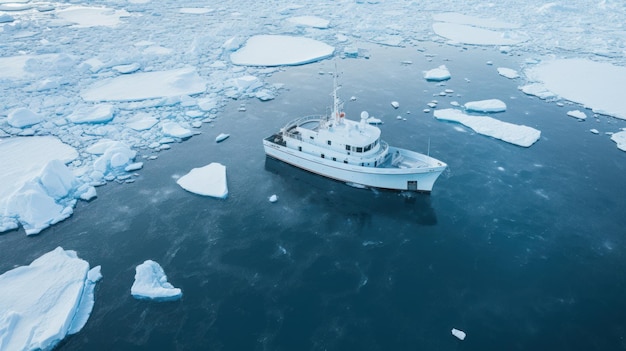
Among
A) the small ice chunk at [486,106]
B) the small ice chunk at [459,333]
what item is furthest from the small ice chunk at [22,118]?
the small ice chunk at [486,106]

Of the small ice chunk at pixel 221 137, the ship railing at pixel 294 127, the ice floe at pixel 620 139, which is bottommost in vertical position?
the ice floe at pixel 620 139

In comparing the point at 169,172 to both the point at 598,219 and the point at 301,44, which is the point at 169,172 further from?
the point at 301,44

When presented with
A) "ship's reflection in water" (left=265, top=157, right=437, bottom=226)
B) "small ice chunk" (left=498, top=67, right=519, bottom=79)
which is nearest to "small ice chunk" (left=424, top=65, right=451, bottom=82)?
"small ice chunk" (left=498, top=67, right=519, bottom=79)

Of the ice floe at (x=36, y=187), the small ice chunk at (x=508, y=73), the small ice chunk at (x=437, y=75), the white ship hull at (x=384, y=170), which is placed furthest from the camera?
the small ice chunk at (x=508, y=73)

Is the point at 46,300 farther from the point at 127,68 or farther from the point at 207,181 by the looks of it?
the point at 127,68

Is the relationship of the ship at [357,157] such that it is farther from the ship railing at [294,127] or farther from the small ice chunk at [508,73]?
the small ice chunk at [508,73]

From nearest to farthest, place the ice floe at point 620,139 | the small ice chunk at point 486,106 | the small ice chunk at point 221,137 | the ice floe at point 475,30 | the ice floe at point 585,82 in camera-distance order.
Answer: the ice floe at point 620,139 < the small ice chunk at point 221,137 < the small ice chunk at point 486,106 < the ice floe at point 585,82 < the ice floe at point 475,30
